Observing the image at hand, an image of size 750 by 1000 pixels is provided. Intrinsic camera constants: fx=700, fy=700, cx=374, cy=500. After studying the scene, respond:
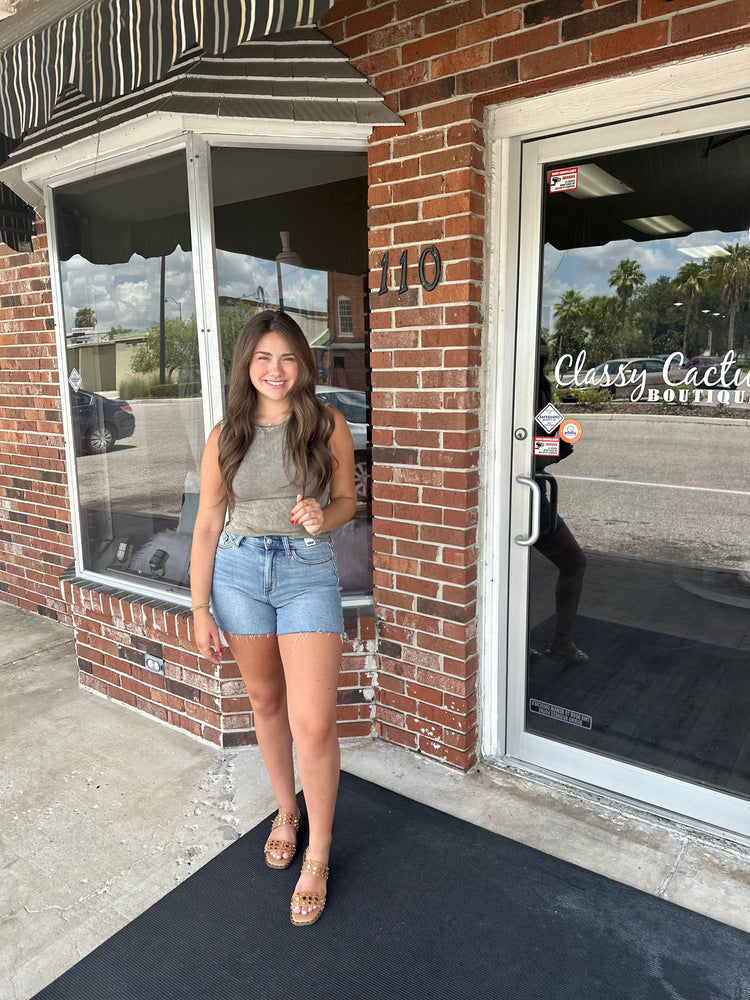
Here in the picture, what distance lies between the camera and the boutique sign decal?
2.29 meters

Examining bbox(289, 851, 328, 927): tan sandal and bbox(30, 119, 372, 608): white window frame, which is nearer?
bbox(289, 851, 328, 927): tan sandal

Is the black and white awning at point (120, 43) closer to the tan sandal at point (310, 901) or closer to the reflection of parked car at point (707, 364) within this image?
the reflection of parked car at point (707, 364)

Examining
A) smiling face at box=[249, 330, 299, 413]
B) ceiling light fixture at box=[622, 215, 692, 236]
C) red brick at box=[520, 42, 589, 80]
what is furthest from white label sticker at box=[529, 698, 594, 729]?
red brick at box=[520, 42, 589, 80]

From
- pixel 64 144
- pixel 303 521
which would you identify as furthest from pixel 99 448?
pixel 303 521

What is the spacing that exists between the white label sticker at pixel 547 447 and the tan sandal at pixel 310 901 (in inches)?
65.3

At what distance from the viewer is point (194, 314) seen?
10.2ft

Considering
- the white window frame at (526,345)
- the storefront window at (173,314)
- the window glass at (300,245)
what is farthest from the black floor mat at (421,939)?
the window glass at (300,245)

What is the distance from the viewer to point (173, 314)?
3.23m

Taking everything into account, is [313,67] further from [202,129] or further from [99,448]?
[99,448]

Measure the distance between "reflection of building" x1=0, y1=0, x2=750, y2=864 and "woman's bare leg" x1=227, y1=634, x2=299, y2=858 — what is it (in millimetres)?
724

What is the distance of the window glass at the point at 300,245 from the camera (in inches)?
118

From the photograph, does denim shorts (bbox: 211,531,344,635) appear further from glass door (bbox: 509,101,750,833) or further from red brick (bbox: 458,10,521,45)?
red brick (bbox: 458,10,521,45)

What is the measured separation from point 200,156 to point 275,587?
75.4 inches

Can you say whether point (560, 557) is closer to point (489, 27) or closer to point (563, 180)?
point (563, 180)
